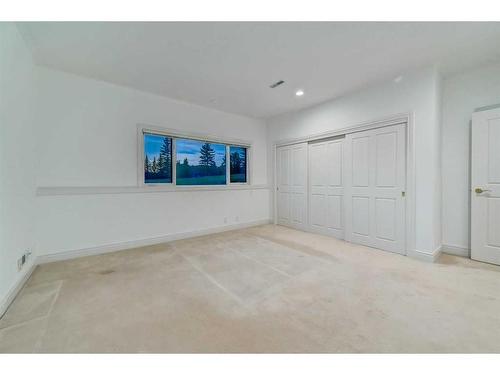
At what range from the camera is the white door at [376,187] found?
326cm

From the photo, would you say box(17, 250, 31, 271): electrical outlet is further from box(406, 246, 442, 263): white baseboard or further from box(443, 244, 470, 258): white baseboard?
box(443, 244, 470, 258): white baseboard

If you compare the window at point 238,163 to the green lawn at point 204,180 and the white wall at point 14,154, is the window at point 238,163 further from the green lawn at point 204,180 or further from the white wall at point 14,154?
the white wall at point 14,154

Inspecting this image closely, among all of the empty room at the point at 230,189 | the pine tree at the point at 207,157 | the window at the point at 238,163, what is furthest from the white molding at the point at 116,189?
the pine tree at the point at 207,157

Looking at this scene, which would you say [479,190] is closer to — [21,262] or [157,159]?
[157,159]

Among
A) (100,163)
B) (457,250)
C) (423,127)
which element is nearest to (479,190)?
(457,250)

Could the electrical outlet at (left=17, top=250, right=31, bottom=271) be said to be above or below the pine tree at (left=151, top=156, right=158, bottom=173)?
below

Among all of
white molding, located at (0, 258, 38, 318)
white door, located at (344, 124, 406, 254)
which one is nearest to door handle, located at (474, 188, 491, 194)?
white door, located at (344, 124, 406, 254)

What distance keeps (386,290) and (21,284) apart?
12.6 feet

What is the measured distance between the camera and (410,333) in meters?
1.55

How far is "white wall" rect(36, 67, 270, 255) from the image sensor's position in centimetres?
299

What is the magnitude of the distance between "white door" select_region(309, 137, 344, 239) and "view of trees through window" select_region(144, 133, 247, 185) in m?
1.71

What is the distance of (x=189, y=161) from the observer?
442cm

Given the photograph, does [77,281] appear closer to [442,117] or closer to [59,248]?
[59,248]
